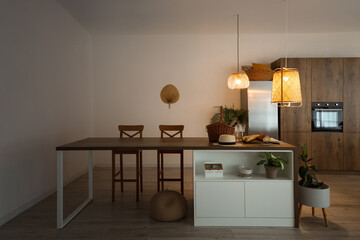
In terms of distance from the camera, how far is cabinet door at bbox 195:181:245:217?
8.64 feet

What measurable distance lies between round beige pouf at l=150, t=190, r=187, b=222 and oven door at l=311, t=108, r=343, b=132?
3.41 meters

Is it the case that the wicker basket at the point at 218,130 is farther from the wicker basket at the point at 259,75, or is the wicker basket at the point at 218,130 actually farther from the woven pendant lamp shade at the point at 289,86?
the wicker basket at the point at 259,75

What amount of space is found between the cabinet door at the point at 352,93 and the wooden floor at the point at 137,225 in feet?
5.98

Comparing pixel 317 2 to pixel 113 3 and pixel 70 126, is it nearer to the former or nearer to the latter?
pixel 113 3

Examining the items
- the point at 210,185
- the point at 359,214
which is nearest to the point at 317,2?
the point at 359,214

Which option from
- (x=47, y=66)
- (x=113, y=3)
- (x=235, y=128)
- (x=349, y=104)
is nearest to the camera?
(x=235, y=128)

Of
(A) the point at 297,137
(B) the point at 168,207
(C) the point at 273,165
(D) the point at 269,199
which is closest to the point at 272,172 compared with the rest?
(C) the point at 273,165

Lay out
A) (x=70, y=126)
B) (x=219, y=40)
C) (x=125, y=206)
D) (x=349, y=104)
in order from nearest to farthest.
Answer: (x=125, y=206) < (x=70, y=126) < (x=349, y=104) < (x=219, y=40)

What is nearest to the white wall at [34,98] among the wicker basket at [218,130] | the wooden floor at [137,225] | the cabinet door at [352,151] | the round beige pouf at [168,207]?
the wooden floor at [137,225]

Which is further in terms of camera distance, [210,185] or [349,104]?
[349,104]

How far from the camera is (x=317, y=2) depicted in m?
3.88

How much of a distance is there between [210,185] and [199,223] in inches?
16.2

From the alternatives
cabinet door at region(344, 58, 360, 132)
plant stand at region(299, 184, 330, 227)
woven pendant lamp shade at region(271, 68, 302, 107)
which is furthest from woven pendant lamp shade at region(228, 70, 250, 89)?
cabinet door at region(344, 58, 360, 132)

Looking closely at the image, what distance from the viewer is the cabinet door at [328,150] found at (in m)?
4.88
